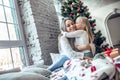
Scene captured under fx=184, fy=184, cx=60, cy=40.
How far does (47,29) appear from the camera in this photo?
3611 millimetres

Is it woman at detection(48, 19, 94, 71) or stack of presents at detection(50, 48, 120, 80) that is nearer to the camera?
stack of presents at detection(50, 48, 120, 80)

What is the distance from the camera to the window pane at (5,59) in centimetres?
253

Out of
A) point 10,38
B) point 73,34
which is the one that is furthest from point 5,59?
point 73,34

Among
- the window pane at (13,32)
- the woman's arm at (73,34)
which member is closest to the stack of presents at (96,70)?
the window pane at (13,32)

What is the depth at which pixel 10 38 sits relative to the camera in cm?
280

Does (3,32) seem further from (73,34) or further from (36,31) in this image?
(73,34)

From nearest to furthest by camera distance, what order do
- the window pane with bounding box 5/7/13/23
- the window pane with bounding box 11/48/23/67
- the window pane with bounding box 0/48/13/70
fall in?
1. the window pane with bounding box 0/48/13/70
2. the window pane with bounding box 11/48/23/67
3. the window pane with bounding box 5/7/13/23

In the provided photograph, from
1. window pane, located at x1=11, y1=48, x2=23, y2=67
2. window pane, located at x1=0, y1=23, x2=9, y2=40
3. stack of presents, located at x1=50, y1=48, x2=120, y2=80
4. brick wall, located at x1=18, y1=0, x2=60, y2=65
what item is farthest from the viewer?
brick wall, located at x1=18, y1=0, x2=60, y2=65

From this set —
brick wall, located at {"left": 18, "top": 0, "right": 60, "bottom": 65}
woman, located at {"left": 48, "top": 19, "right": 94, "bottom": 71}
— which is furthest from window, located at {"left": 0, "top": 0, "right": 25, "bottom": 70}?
woman, located at {"left": 48, "top": 19, "right": 94, "bottom": 71}

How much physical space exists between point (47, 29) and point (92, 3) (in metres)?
2.94

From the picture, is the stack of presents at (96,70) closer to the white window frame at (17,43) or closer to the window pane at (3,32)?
the white window frame at (17,43)

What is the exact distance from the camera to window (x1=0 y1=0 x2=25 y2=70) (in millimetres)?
2590

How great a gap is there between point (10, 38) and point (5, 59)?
36 centimetres

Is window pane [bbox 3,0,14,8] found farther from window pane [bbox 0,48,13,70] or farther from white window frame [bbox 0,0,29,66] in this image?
window pane [bbox 0,48,13,70]
